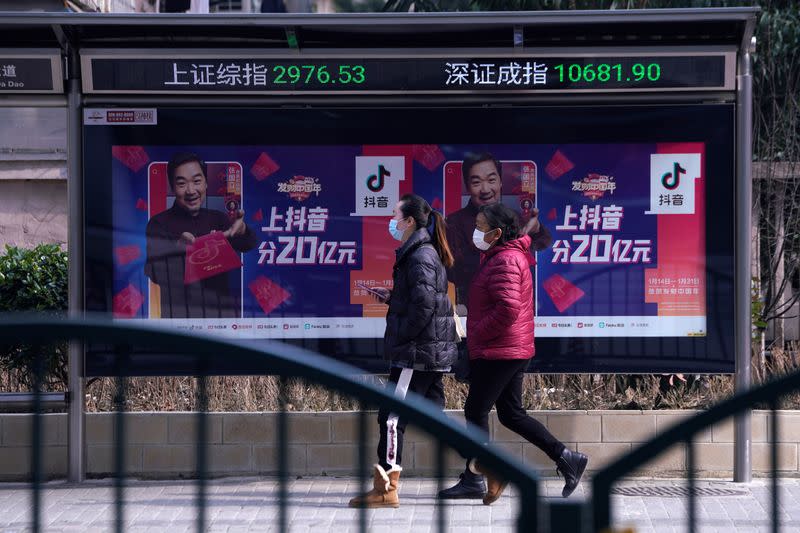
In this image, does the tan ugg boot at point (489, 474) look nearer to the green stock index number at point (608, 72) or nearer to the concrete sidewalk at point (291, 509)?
the concrete sidewalk at point (291, 509)

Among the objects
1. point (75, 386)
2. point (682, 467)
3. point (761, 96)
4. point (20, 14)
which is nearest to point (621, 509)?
point (682, 467)

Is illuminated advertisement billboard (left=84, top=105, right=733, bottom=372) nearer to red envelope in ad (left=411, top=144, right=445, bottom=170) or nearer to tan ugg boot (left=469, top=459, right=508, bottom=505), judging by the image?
red envelope in ad (left=411, top=144, right=445, bottom=170)

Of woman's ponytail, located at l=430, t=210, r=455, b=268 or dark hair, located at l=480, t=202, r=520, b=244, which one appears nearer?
dark hair, located at l=480, t=202, r=520, b=244

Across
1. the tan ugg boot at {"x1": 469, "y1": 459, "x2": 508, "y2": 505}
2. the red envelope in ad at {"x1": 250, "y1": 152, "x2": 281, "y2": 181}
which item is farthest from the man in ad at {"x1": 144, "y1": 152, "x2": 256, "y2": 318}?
the tan ugg boot at {"x1": 469, "y1": 459, "x2": 508, "y2": 505}

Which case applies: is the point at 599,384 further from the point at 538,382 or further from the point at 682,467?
the point at 682,467

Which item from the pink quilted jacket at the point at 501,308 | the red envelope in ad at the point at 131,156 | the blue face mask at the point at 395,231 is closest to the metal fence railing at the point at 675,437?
the pink quilted jacket at the point at 501,308

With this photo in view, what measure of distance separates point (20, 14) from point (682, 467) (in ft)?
19.8

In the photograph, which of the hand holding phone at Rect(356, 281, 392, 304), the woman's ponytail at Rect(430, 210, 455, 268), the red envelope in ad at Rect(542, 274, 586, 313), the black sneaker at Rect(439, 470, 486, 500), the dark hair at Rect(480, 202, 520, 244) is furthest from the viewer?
the red envelope in ad at Rect(542, 274, 586, 313)

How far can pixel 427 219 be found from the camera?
7.18m

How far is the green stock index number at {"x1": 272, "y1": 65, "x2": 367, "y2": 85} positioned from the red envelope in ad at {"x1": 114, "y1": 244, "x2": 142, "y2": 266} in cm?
153

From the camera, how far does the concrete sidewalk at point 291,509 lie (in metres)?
2.54

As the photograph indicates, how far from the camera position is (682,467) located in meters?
2.58

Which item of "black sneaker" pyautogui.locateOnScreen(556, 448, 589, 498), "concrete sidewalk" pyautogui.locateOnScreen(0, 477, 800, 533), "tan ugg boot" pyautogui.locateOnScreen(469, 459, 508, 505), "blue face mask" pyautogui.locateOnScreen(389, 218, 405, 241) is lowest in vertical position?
"black sneaker" pyautogui.locateOnScreen(556, 448, 589, 498)

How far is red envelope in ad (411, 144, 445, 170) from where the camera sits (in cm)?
796
